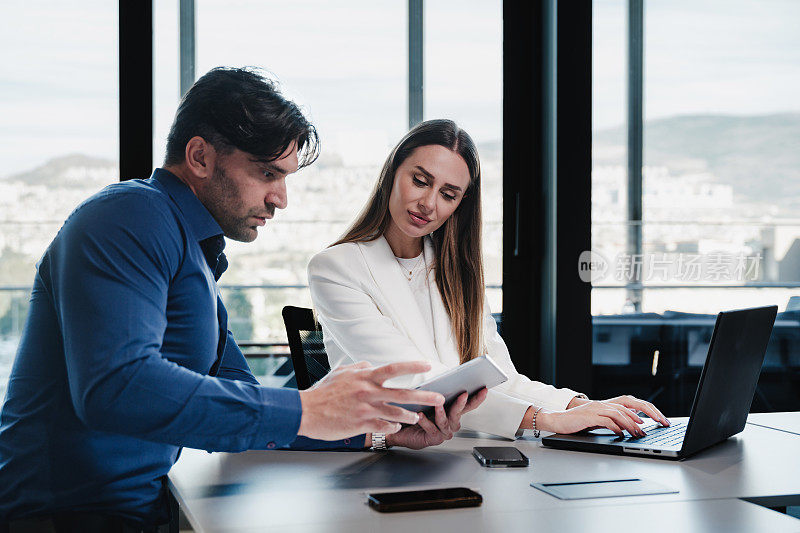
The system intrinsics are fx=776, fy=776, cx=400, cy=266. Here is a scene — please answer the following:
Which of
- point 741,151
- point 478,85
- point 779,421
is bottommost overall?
point 779,421

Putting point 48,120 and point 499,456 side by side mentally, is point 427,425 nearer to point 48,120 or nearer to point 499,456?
point 499,456

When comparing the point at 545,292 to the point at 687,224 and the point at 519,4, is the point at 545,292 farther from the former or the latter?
the point at 519,4

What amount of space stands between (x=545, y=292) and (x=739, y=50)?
1.63 meters

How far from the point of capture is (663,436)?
1.73m

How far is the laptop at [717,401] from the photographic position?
5.03 feet

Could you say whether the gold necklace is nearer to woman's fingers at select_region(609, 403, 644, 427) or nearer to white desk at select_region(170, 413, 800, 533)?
white desk at select_region(170, 413, 800, 533)

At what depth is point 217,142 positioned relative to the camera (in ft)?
4.66

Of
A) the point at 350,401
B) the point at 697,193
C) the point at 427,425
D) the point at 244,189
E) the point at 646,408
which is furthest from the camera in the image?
the point at 697,193

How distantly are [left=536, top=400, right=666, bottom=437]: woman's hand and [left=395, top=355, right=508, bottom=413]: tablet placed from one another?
323 mm

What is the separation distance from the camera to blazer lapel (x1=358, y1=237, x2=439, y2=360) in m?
2.11

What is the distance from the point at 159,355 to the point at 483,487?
60 cm

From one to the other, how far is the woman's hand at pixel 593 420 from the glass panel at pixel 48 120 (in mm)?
1973

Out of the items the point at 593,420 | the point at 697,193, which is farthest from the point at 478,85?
the point at 593,420

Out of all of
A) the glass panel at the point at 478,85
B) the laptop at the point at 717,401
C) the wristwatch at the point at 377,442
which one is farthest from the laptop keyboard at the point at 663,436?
the glass panel at the point at 478,85
